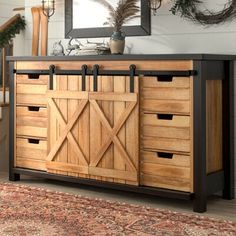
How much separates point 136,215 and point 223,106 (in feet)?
3.55

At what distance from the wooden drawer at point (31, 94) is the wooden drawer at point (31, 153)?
0.32m

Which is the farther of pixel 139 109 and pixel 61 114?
pixel 61 114

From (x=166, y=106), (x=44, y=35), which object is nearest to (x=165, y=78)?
(x=166, y=106)

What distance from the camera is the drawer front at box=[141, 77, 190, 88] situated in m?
3.78

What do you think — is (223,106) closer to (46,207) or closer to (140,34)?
(140,34)

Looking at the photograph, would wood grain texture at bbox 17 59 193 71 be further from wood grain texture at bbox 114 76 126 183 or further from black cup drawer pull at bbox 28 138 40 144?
black cup drawer pull at bbox 28 138 40 144

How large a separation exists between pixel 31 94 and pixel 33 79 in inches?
4.9

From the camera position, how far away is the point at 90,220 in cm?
351

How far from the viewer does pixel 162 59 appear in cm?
385

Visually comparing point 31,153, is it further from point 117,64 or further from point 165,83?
point 165,83

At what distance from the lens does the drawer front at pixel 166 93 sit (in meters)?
3.79

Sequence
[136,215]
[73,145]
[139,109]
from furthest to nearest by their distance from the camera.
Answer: [73,145], [139,109], [136,215]

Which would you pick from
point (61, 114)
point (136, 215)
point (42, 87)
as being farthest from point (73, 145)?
point (136, 215)

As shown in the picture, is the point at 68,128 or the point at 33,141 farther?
the point at 33,141
